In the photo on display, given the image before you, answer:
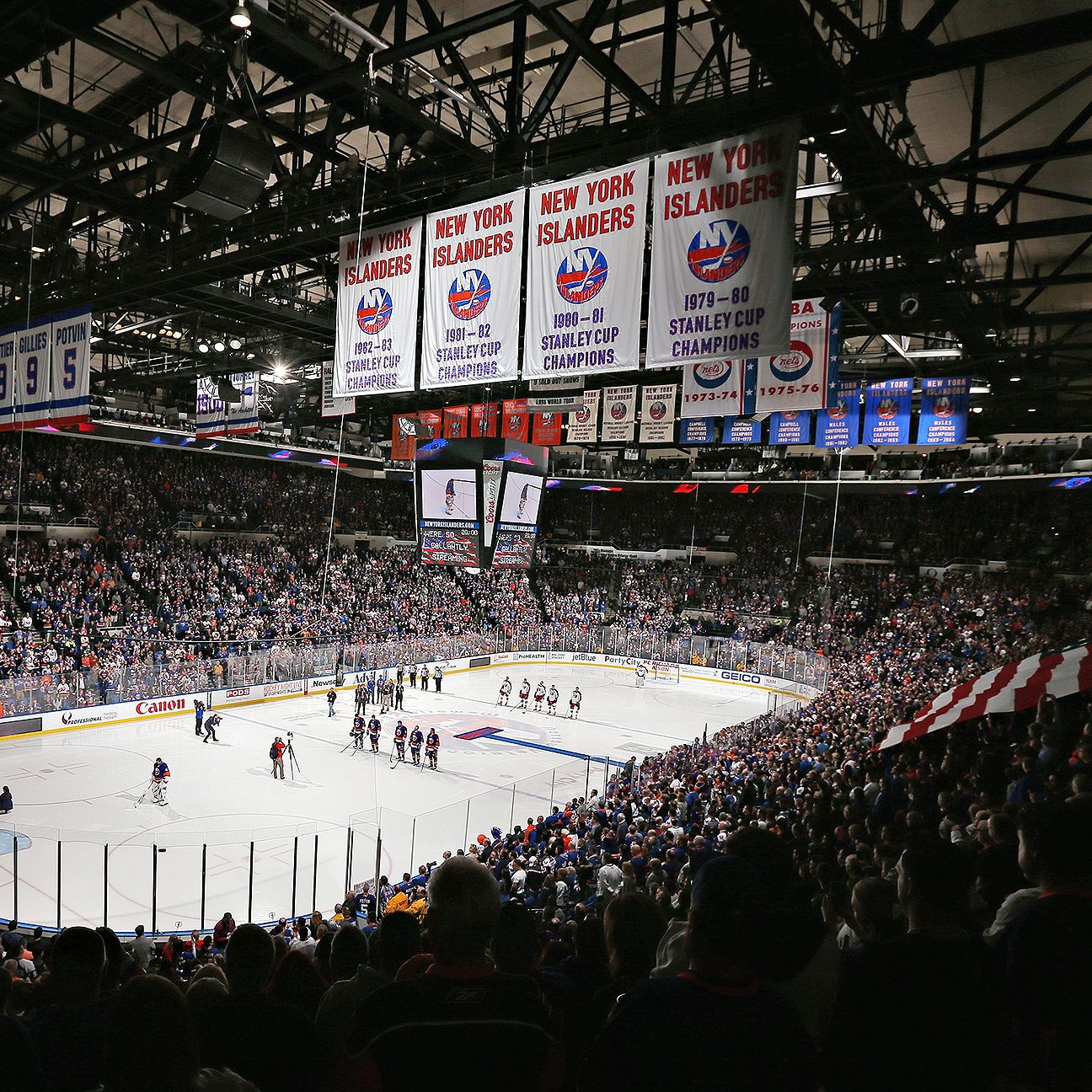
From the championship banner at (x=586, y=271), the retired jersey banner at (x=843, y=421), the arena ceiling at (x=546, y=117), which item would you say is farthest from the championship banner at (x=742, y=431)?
the championship banner at (x=586, y=271)

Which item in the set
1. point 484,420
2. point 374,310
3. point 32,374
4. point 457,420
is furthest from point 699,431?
point 32,374

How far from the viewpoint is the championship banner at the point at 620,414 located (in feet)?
72.1

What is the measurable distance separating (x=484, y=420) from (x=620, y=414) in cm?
542

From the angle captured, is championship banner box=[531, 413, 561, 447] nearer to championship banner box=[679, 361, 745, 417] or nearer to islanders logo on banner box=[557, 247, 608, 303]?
championship banner box=[679, 361, 745, 417]

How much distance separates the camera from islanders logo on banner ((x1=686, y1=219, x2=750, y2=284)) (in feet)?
25.8

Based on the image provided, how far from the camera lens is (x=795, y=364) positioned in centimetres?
1409

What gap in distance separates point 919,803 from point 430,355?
8023 mm

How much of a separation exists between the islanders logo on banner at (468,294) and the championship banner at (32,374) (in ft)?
33.2

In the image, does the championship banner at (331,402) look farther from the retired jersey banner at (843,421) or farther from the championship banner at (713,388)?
the retired jersey banner at (843,421)

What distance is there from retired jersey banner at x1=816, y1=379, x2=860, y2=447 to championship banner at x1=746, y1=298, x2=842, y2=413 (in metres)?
5.11

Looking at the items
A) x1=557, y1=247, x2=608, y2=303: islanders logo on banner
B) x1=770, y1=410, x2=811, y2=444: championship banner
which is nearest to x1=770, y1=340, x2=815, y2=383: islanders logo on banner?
x1=770, y1=410, x2=811, y2=444: championship banner

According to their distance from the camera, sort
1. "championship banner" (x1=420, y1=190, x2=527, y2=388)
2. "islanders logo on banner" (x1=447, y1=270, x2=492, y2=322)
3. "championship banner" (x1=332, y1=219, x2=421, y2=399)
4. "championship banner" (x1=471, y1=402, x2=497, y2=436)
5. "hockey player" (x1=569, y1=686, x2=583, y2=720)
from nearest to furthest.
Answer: "championship banner" (x1=420, y1=190, x2=527, y2=388) → "islanders logo on banner" (x1=447, y1=270, x2=492, y2=322) → "championship banner" (x1=332, y1=219, x2=421, y2=399) → "championship banner" (x1=471, y1=402, x2=497, y2=436) → "hockey player" (x1=569, y1=686, x2=583, y2=720)

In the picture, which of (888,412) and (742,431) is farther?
(742,431)

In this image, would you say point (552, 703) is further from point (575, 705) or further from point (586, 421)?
point (586, 421)
